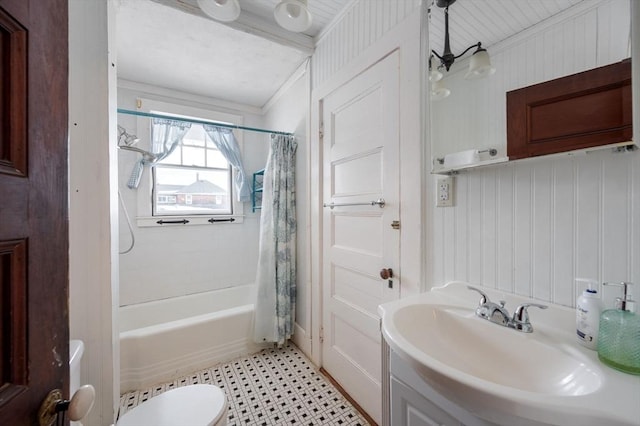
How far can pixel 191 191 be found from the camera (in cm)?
278

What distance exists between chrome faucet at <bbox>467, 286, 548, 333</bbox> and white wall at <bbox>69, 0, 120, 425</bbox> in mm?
1595

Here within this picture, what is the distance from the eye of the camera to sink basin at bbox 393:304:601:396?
2.00 feet

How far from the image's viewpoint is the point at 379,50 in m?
1.35

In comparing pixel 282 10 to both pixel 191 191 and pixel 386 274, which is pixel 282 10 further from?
pixel 191 191

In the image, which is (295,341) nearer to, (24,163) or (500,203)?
(500,203)

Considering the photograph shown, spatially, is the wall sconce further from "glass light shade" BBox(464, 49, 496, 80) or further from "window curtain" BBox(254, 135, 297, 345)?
"window curtain" BBox(254, 135, 297, 345)

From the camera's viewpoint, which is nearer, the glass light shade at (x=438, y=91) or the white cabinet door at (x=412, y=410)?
the white cabinet door at (x=412, y=410)

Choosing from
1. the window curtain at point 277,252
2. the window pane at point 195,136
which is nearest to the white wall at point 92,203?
the window curtain at point 277,252

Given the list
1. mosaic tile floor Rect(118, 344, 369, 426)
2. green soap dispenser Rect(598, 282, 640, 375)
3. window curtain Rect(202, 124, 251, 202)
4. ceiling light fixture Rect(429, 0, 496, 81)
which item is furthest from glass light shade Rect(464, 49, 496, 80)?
window curtain Rect(202, 124, 251, 202)

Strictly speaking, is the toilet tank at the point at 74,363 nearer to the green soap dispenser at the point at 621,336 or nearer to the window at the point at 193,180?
the green soap dispenser at the point at 621,336

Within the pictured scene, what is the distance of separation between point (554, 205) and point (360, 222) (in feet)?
2.98

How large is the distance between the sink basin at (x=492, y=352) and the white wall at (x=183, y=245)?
2420 millimetres

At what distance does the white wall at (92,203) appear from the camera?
1.09 metres

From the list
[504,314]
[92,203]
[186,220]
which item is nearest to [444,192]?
[504,314]
